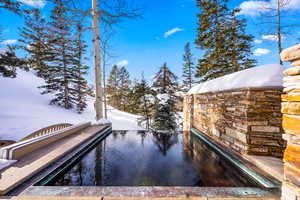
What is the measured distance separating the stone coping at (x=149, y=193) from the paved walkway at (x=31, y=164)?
0.25 metres

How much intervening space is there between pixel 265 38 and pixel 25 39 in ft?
70.1

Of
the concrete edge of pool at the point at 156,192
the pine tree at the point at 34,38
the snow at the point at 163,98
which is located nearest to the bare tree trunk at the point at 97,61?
the concrete edge of pool at the point at 156,192

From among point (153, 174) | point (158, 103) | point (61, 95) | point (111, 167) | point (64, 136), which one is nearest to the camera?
point (153, 174)

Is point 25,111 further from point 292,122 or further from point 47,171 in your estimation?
point 292,122

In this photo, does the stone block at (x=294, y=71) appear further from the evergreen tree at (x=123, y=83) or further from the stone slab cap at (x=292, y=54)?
the evergreen tree at (x=123, y=83)

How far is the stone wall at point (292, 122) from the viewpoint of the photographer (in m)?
1.16

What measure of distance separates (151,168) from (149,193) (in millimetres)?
1003

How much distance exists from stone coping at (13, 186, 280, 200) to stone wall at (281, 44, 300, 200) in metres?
0.40

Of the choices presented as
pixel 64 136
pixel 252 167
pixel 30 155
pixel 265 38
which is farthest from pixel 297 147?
pixel 265 38

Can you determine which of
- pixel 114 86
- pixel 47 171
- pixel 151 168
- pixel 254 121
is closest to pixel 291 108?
pixel 254 121

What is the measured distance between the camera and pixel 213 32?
29.3 feet

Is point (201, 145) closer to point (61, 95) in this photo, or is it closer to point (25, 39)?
point (61, 95)

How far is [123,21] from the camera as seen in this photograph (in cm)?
566

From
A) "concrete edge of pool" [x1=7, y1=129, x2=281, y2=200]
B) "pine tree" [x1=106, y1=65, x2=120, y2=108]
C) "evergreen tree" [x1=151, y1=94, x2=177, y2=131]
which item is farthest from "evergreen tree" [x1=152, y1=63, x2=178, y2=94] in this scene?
→ "pine tree" [x1=106, y1=65, x2=120, y2=108]
